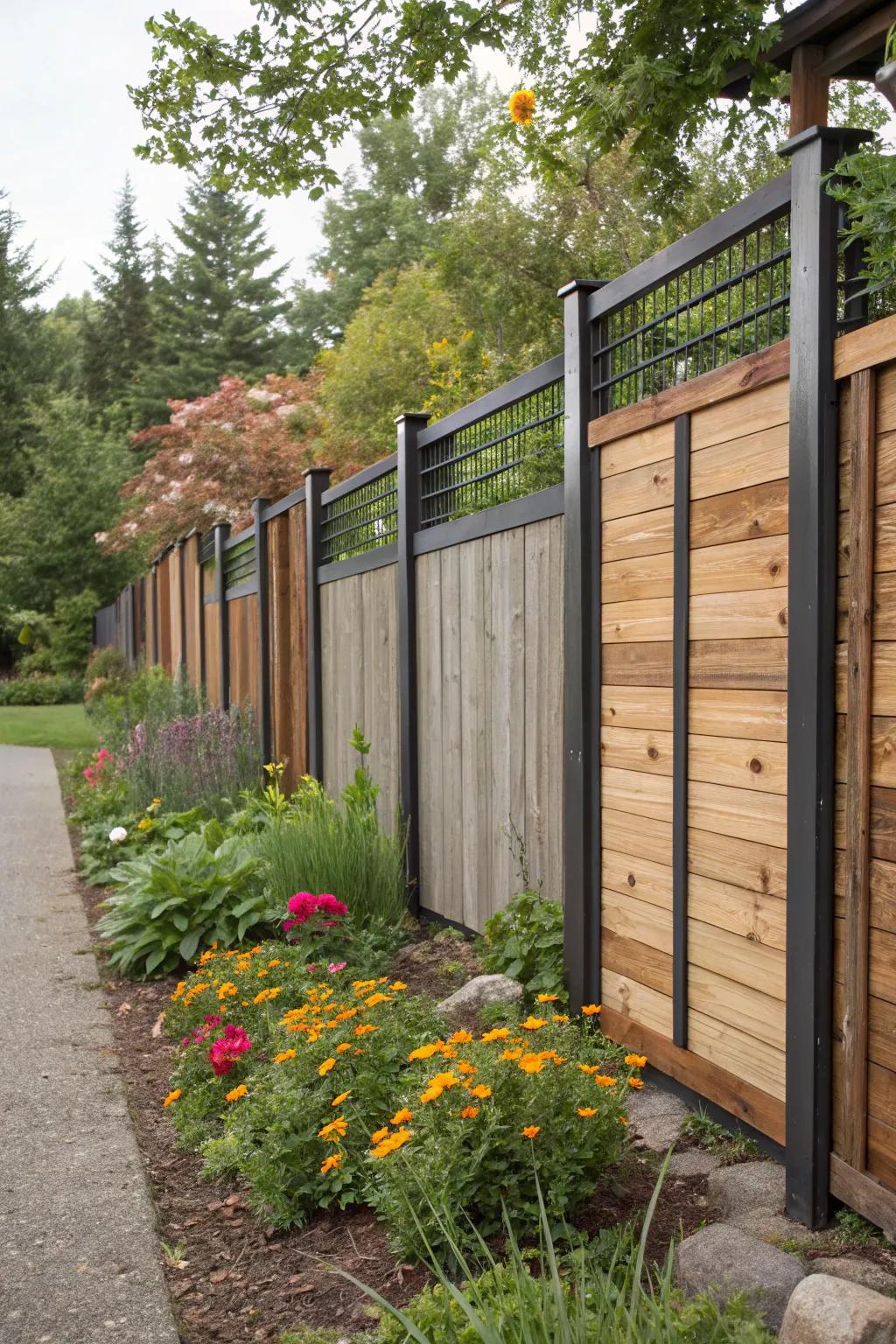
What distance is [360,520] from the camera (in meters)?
6.57

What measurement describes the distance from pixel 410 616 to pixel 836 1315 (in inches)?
155

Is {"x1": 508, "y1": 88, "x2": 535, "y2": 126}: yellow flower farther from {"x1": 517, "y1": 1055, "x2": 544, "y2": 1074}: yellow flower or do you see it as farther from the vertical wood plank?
{"x1": 517, "y1": 1055, "x2": 544, "y2": 1074}: yellow flower

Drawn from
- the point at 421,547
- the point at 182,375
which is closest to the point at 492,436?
the point at 421,547

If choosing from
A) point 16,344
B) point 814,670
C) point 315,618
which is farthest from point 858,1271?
point 16,344

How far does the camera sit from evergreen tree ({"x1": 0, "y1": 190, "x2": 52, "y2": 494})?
33094mm

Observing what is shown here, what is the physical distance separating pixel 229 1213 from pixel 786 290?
266 centimetres

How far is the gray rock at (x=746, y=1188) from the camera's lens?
2633mm

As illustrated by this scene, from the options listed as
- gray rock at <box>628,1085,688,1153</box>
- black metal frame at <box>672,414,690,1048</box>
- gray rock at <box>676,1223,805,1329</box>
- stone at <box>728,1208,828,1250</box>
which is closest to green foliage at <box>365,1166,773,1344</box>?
gray rock at <box>676,1223,805,1329</box>

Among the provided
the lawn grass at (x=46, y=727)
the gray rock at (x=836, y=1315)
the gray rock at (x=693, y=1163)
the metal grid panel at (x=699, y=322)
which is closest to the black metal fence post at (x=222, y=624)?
the lawn grass at (x=46, y=727)

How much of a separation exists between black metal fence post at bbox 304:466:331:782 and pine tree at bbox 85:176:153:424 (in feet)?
112

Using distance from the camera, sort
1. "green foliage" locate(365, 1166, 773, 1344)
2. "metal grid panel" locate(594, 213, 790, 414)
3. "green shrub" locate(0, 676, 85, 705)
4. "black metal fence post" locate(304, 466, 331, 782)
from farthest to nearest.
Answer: "green shrub" locate(0, 676, 85, 705), "black metal fence post" locate(304, 466, 331, 782), "metal grid panel" locate(594, 213, 790, 414), "green foliage" locate(365, 1166, 773, 1344)

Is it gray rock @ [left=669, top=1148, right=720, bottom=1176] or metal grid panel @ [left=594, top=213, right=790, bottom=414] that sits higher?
metal grid panel @ [left=594, top=213, right=790, bottom=414]

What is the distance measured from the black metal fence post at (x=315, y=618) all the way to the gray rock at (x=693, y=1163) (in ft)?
14.9

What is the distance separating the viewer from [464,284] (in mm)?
14141
